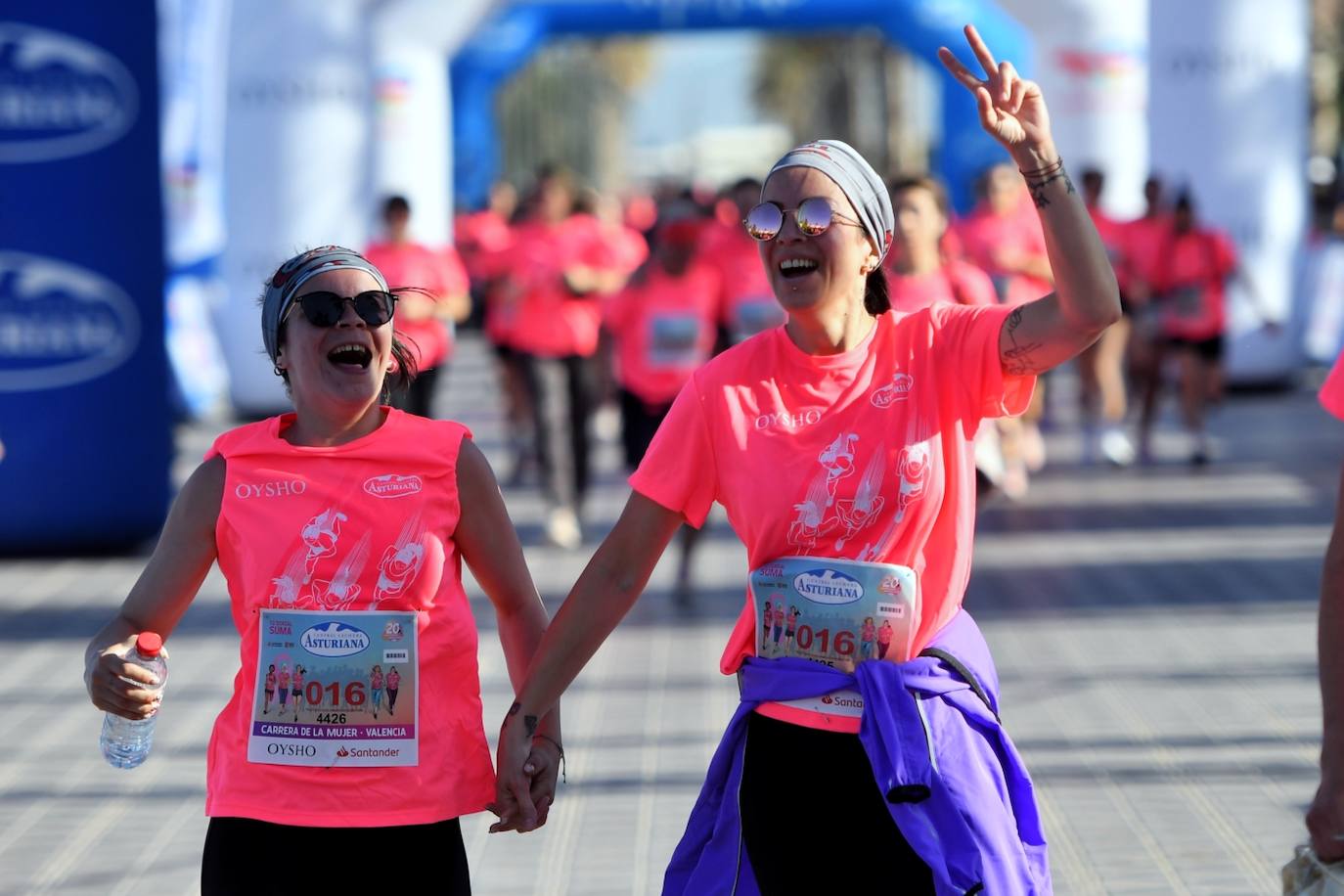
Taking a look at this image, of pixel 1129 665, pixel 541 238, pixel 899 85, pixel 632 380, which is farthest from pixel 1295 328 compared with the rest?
pixel 899 85

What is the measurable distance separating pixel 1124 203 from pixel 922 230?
1105 cm

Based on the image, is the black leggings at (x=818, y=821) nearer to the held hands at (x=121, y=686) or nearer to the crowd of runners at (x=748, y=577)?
the crowd of runners at (x=748, y=577)

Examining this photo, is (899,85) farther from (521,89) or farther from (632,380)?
(632,380)

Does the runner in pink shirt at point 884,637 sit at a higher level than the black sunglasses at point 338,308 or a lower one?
lower

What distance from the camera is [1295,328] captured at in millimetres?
16766

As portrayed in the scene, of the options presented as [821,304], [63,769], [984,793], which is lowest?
[63,769]

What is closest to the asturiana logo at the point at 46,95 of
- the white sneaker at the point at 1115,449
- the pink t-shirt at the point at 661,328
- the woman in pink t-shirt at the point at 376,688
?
the pink t-shirt at the point at 661,328

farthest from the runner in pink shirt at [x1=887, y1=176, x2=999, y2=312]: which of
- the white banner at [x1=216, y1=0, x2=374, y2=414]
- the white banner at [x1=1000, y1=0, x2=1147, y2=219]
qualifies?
the white banner at [x1=1000, y1=0, x2=1147, y2=219]

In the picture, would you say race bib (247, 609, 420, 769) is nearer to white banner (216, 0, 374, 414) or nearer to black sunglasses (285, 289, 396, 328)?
black sunglasses (285, 289, 396, 328)

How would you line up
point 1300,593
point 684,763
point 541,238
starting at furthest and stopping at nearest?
1. point 541,238
2. point 1300,593
3. point 684,763

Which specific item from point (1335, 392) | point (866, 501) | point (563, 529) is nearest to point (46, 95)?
point (563, 529)

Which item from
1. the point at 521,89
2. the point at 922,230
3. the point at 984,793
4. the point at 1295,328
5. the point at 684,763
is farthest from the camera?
the point at 521,89

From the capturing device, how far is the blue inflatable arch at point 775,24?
21.1 m

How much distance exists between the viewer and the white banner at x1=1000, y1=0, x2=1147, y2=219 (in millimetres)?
17469
